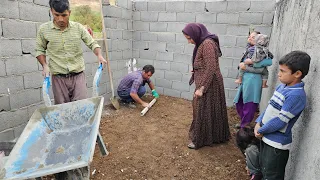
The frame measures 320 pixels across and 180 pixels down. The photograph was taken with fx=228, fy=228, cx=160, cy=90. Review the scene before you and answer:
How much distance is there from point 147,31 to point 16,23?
3.00 m

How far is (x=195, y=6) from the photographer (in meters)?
4.77

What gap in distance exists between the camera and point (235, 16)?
4441 mm

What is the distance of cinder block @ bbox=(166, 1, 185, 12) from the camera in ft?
16.1

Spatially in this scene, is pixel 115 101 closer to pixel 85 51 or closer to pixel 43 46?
→ pixel 85 51

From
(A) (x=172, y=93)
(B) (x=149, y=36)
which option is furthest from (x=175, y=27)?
(A) (x=172, y=93)

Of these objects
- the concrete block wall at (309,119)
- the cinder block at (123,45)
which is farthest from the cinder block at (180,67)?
the concrete block wall at (309,119)

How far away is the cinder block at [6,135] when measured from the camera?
9.46ft

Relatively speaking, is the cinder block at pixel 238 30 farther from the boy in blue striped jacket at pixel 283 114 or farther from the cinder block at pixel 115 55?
the boy in blue striped jacket at pixel 283 114

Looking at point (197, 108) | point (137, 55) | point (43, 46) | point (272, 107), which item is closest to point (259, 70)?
point (197, 108)

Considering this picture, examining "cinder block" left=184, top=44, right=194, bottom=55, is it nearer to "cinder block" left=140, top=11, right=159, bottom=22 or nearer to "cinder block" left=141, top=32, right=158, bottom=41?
"cinder block" left=141, top=32, right=158, bottom=41

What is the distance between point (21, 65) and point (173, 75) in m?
3.21

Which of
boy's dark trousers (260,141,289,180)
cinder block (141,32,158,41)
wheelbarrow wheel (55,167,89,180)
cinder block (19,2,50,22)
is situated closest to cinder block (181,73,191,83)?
cinder block (141,32,158,41)

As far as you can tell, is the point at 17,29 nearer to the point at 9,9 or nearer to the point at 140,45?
the point at 9,9

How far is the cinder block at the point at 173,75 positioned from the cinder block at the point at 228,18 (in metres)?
1.46
